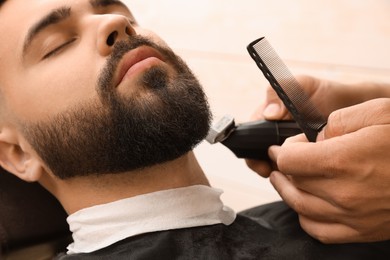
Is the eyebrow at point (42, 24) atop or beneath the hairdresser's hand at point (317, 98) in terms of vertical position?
atop

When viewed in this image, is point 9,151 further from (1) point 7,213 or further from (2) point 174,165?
(2) point 174,165

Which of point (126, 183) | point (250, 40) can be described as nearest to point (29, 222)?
point (126, 183)

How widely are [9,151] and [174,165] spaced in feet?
1.48

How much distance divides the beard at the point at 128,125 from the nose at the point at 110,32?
2 cm

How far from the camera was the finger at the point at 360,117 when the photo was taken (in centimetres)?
75

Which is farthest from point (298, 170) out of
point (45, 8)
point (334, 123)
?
point (45, 8)

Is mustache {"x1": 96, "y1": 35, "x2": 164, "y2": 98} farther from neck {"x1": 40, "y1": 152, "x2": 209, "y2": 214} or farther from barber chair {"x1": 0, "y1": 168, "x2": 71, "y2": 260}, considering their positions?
barber chair {"x1": 0, "y1": 168, "x2": 71, "y2": 260}

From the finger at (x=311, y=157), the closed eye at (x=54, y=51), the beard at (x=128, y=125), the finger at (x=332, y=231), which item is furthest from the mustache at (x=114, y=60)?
the finger at (x=332, y=231)

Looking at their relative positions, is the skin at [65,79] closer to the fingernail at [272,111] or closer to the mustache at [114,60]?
the mustache at [114,60]

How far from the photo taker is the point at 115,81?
963mm

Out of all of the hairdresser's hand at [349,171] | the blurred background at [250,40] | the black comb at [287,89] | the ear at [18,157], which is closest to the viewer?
the hairdresser's hand at [349,171]

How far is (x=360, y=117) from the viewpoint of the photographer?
761mm

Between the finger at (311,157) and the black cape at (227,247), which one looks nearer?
the finger at (311,157)

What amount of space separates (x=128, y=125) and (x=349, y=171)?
464 millimetres
